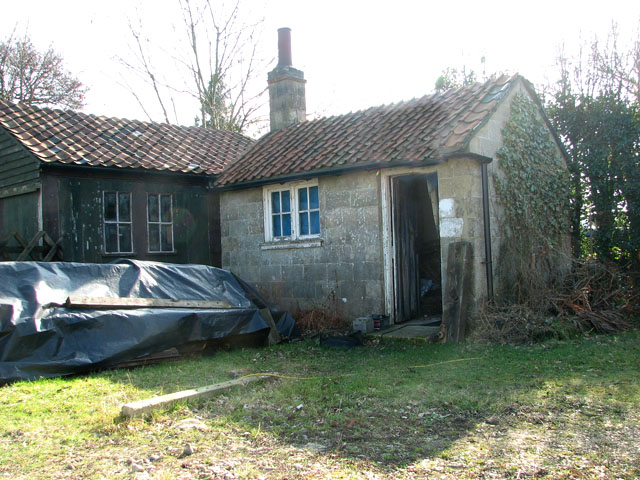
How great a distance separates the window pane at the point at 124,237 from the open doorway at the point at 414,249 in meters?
5.77

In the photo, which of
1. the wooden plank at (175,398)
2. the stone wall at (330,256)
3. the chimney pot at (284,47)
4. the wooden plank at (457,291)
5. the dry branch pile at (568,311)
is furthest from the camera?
the chimney pot at (284,47)

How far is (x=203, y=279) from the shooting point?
898cm

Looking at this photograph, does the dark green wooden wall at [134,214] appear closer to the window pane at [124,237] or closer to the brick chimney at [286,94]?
the window pane at [124,237]

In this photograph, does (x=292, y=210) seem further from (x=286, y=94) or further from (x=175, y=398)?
(x=175, y=398)

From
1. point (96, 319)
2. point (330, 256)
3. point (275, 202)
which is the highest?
point (275, 202)

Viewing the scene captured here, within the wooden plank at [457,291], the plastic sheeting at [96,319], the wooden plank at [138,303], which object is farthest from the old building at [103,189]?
the wooden plank at [457,291]

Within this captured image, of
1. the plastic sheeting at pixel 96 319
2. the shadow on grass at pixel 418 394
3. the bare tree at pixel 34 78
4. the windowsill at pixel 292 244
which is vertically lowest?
the shadow on grass at pixel 418 394

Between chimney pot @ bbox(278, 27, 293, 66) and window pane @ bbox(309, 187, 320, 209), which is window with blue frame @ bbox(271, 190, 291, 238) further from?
chimney pot @ bbox(278, 27, 293, 66)

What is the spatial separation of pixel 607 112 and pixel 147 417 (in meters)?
11.4

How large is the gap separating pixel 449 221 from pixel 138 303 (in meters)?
4.93

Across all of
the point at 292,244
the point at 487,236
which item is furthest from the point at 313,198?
the point at 487,236

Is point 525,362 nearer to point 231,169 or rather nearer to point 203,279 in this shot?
point 203,279

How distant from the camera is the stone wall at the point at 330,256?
9711 millimetres

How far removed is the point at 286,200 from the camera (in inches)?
440
